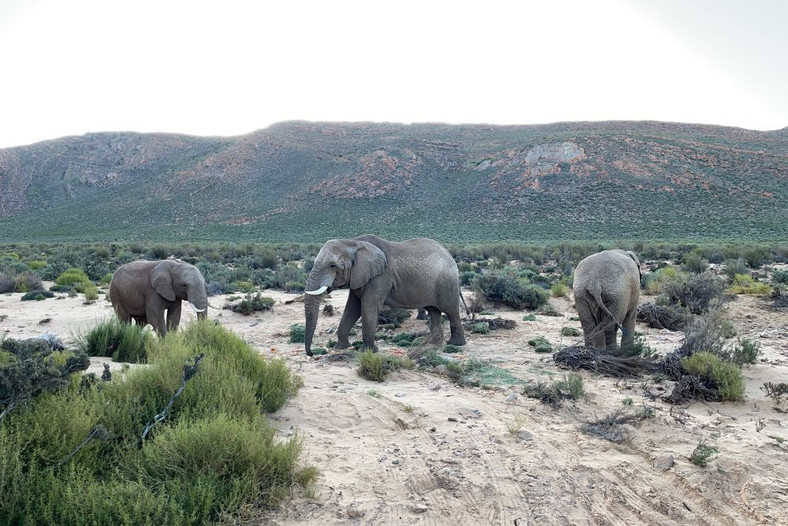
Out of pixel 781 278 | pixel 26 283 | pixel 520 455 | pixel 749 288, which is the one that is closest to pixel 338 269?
pixel 520 455

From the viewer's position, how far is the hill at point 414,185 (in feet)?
153

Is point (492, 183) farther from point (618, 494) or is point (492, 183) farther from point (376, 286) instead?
point (618, 494)

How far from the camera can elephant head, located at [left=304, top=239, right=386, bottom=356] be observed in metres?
8.19

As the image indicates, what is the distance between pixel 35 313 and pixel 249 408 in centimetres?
1131

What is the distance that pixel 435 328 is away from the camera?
9.62 m

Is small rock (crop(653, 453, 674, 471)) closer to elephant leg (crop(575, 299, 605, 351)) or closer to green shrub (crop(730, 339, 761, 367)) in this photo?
green shrub (crop(730, 339, 761, 367))

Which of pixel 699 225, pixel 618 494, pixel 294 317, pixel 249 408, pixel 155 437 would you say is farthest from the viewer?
pixel 699 225

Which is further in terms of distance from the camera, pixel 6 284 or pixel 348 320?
pixel 6 284

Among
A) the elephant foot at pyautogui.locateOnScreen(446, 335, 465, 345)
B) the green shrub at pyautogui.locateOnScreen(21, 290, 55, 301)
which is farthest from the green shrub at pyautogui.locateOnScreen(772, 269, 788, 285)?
the green shrub at pyautogui.locateOnScreen(21, 290, 55, 301)

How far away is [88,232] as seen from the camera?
2109 inches

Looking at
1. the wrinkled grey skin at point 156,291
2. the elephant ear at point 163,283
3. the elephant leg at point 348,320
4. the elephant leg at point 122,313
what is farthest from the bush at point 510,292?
the elephant leg at point 122,313

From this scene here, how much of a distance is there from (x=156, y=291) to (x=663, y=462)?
836 cm

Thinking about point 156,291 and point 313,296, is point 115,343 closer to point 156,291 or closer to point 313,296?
point 156,291

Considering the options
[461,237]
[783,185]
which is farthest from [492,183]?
[783,185]
